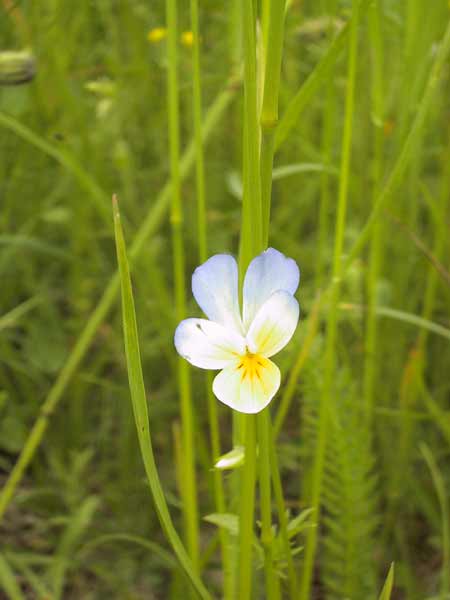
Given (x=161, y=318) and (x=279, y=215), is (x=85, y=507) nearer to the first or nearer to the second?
(x=161, y=318)

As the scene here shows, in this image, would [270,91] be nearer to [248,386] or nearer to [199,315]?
[248,386]

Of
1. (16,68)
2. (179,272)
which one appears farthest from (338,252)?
(16,68)

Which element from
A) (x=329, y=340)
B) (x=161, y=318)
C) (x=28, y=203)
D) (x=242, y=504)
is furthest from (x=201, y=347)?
(x=28, y=203)

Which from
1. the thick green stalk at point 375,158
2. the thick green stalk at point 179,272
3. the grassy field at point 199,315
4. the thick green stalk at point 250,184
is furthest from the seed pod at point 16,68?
the thick green stalk at point 250,184

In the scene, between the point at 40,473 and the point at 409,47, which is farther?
the point at 40,473

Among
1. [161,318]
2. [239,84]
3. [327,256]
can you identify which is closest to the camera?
[239,84]

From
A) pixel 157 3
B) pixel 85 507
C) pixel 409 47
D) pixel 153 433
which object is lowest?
pixel 85 507
